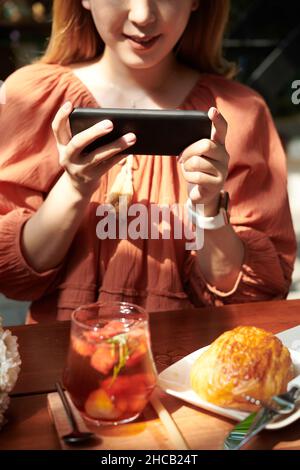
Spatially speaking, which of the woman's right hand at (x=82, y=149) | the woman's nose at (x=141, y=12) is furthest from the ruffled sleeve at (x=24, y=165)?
the woman's nose at (x=141, y=12)

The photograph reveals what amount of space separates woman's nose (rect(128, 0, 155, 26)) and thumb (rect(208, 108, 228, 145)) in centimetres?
30

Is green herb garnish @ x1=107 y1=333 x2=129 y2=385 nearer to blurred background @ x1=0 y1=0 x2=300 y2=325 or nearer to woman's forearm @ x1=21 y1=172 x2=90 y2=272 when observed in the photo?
woman's forearm @ x1=21 y1=172 x2=90 y2=272

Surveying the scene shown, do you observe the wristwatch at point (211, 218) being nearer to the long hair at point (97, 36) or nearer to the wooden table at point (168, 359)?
the wooden table at point (168, 359)

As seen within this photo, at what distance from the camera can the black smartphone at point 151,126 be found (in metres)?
1.19

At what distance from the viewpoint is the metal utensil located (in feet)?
2.76

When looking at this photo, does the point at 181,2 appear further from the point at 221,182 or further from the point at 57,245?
the point at 57,245

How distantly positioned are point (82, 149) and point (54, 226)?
0.78 feet

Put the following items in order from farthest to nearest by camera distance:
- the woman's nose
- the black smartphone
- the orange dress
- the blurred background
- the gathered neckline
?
the blurred background
the gathered neckline
the orange dress
the woman's nose
the black smartphone

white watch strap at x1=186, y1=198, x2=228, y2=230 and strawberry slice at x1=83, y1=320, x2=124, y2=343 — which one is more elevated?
strawberry slice at x1=83, y1=320, x2=124, y2=343

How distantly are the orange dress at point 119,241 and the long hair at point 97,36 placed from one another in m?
0.06

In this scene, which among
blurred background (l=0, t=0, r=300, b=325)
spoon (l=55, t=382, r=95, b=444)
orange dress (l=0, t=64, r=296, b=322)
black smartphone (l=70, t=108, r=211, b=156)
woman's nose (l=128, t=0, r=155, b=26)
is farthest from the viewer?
blurred background (l=0, t=0, r=300, b=325)

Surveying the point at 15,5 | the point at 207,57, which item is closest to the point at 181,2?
the point at 207,57

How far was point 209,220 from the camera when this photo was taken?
1.42m

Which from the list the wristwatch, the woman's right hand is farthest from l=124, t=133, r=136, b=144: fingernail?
the wristwatch
